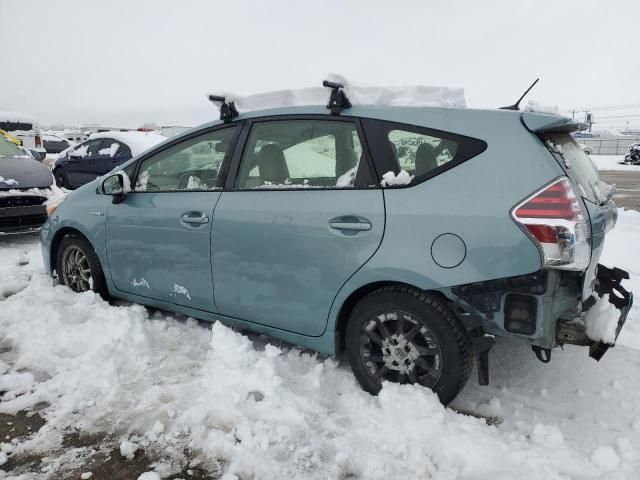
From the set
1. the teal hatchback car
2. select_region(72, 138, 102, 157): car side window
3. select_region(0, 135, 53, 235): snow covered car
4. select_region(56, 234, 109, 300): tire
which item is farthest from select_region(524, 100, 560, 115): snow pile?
select_region(72, 138, 102, 157): car side window

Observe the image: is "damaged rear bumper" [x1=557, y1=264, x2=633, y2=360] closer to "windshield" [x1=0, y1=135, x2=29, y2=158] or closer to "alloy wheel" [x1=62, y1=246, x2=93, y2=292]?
"alloy wheel" [x1=62, y1=246, x2=93, y2=292]

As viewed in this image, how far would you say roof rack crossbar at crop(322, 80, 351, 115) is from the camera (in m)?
2.86

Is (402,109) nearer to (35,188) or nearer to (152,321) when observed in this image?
(152,321)

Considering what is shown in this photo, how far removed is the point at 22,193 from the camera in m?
6.52

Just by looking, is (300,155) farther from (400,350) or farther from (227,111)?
(400,350)

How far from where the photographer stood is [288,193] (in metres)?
2.96

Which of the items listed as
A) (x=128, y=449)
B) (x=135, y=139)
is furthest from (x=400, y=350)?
(x=135, y=139)

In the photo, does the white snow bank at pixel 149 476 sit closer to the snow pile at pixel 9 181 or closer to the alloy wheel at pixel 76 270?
the alloy wheel at pixel 76 270

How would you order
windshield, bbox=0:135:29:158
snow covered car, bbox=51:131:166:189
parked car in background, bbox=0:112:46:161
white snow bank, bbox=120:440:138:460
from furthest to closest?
1. parked car in background, bbox=0:112:46:161
2. snow covered car, bbox=51:131:166:189
3. windshield, bbox=0:135:29:158
4. white snow bank, bbox=120:440:138:460

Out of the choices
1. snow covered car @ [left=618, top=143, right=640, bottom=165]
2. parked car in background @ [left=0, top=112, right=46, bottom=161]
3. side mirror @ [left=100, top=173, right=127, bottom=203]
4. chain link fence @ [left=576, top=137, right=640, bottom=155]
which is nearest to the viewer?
side mirror @ [left=100, top=173, right=127, bottom=203]

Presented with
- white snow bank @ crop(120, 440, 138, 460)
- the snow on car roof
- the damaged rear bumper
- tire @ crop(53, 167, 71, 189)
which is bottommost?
white snow bank @ crop(120, 440, 138, 460)

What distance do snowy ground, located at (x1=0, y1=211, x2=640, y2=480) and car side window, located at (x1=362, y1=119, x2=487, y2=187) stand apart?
115 centimetres

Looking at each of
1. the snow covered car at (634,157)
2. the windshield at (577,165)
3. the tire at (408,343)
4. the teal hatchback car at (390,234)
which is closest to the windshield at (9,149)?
the teal hatchback car at (390,234)

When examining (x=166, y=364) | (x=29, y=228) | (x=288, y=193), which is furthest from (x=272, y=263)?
(x=29, y=228)
